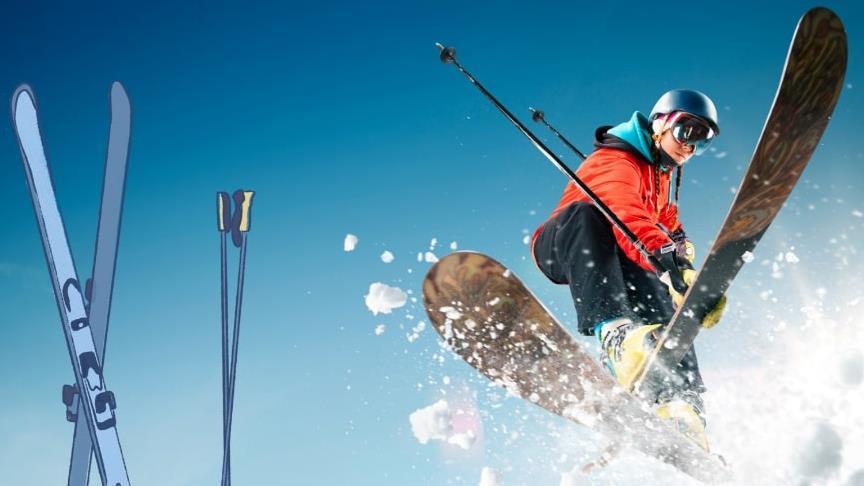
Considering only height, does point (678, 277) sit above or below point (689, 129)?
below

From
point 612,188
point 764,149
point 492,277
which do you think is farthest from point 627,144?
point 492,277

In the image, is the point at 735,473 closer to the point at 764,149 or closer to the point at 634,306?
the point at 634,306

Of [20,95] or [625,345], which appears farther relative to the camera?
[20,95]

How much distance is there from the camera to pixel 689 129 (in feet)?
12.4

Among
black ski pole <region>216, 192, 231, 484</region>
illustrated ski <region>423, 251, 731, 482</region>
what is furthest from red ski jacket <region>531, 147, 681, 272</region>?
black ski pole <region>216, 192, 231, 484</region>

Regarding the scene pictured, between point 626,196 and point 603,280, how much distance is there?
1.62 feet

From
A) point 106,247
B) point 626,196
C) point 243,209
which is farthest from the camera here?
point 106,247

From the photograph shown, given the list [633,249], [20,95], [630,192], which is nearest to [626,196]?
[630,192]

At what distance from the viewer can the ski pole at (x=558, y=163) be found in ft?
10.9

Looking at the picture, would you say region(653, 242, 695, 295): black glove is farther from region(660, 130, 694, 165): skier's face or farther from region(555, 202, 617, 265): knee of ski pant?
region(660, 130, 694, 165): skier's face

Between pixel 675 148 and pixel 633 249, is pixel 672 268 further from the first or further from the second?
pixel 675 148

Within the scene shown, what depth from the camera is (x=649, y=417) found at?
11.0 ft

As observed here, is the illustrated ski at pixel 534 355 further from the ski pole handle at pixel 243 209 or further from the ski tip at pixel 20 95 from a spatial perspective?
the ski tip at pixel 20 95

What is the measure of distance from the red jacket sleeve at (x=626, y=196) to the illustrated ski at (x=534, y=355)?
59 cm
